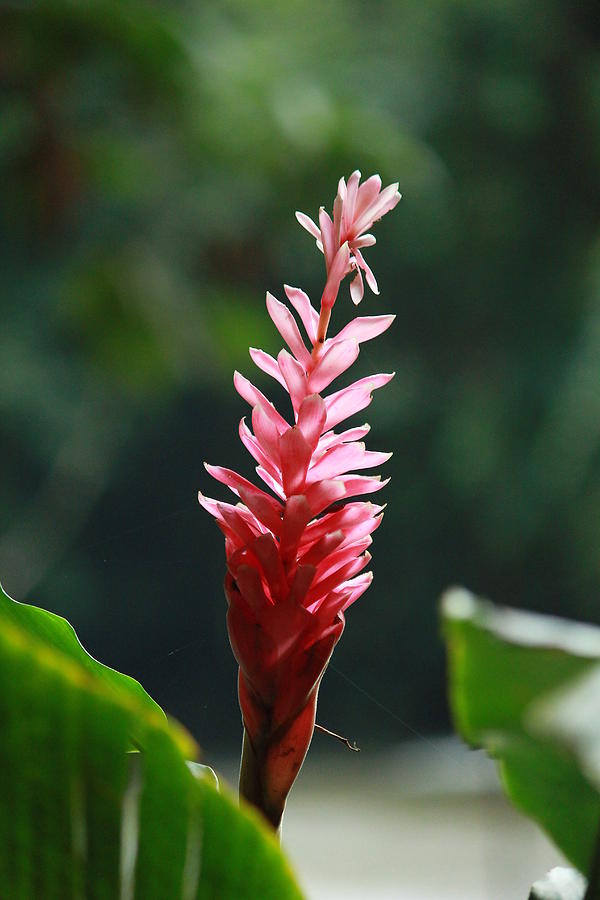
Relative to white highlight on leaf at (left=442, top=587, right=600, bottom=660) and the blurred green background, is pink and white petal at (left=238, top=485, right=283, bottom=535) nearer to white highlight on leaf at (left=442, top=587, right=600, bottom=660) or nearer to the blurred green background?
white highlight on leaf at (left=442, top=587, right=600, bottom=660)

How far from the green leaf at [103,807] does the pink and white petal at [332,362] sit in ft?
0.20

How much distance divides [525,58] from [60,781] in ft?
10.5

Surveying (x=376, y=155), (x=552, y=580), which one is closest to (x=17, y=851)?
(x=376, y=155)

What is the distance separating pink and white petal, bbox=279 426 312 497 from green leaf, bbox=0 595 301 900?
5 centimetres

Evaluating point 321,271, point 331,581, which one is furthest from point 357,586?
point 321,271

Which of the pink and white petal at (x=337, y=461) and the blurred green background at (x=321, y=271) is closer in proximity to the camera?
the pink and white petal at (x=337, y=461)

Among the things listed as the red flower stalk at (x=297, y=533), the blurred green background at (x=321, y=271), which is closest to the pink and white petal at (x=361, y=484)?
the red flower stalk at (x=297, y=533)

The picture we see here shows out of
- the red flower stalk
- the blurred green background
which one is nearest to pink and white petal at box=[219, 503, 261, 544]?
the red flower stalk

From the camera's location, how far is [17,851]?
122mm

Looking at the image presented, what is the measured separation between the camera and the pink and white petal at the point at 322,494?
0.51 ft

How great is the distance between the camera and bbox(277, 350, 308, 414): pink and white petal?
0.51 feet

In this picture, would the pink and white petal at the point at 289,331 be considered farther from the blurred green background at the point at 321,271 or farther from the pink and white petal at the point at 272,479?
the blurred green background at the point at 321,271

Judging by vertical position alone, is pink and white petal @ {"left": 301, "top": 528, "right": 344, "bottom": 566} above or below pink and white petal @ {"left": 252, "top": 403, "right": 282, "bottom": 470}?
below

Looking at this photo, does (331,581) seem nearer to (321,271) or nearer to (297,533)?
(297,533)
